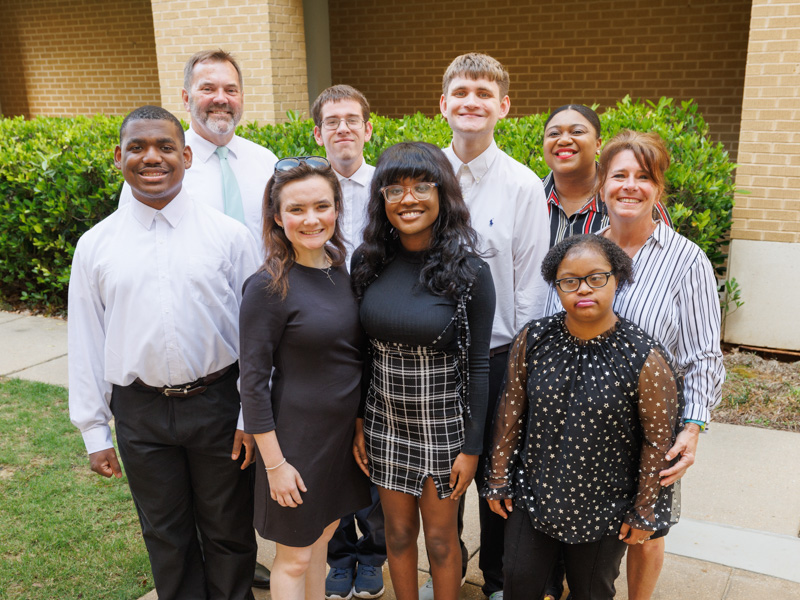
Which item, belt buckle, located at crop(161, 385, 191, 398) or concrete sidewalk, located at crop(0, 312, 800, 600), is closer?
belt buckle, located at crop(161, 385, 191, 398)

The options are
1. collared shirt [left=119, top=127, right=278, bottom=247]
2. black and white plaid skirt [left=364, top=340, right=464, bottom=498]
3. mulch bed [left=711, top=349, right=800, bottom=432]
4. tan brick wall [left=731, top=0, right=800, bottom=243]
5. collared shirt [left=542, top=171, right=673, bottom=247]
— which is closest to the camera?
black and white plaid skirt [left=364, top=340, right=464, bottom=498]

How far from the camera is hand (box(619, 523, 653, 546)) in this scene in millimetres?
2469

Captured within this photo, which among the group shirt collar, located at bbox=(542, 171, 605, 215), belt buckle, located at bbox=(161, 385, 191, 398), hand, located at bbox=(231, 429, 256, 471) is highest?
shirt collar, located at bbox=(542, 171, 605, 215)

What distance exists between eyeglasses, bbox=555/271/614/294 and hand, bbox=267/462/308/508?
114 centimetres

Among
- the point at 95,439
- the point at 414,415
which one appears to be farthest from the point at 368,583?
the point at 95,439

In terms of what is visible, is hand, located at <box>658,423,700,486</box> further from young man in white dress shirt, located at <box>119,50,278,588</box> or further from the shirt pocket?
young man in white dress shirt, located at <box>119,50,278,588</box>

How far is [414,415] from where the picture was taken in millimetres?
2645

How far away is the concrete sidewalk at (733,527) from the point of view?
10.8 ft

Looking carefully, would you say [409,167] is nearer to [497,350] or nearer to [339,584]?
[497,350]

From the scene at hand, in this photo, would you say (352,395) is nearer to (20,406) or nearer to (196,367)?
(196,367)

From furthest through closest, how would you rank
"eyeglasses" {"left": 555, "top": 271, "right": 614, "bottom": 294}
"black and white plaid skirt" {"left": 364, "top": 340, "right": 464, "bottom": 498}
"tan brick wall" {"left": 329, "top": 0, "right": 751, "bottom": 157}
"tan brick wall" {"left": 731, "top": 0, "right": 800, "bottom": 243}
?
"tan brick wall" {"left": 329, "top": 0, "right": 751, "bottom": 157}, "tan brick wall" {"left": 731, "top": 0, "right": 800, "bottom": 243}, "black and white plaid skirt" {"left": 364, "top": 340, "right": 464, "bottom": 498}, "eyeglasses" {"left": 555, "top": 271, "right": 614, "bottom": 294}

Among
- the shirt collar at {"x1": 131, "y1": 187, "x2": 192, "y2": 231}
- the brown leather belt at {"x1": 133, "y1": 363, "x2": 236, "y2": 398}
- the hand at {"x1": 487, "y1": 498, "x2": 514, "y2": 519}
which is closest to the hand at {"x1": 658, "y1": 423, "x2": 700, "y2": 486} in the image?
the hand at {"x1": 487, "y1": 498, "x2": 514, "y2": 519}

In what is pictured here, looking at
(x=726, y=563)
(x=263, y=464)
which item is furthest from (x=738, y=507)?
(x=263, y=464)

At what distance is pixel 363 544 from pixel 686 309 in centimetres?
183
